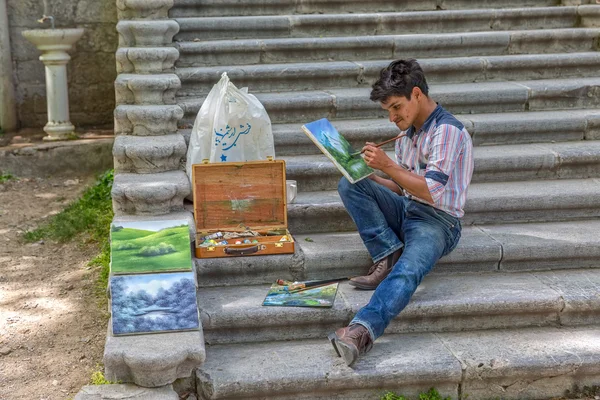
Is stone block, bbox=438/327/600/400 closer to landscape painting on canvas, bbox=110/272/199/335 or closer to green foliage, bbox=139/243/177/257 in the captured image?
landscape painting on canvas, bbox=110/272/199/335

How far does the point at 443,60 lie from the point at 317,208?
2.18 meters

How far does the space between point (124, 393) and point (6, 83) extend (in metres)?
5.34

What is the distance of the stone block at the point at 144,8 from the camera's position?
6.00 meters

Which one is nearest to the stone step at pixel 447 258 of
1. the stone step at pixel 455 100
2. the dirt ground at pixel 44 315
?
the dirt ground at pixel 44 315

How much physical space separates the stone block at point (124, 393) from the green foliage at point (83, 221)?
2441 millimetres

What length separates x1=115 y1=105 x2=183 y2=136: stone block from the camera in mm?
5156

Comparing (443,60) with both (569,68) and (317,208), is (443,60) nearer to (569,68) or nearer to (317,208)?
(569,68)

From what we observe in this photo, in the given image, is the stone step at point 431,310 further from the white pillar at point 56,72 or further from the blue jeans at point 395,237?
the white pillar at point 56,72

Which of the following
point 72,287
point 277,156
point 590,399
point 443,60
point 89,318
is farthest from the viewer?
point 443,60

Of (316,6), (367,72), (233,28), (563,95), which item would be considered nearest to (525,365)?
(563,95)

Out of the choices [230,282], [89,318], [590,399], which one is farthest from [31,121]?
[590,399]

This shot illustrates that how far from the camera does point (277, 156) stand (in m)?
5.42

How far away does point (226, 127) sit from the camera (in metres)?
4.90

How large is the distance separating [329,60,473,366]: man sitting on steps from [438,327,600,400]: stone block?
0.45 metres
